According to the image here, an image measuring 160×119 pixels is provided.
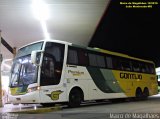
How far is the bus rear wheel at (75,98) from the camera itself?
13.8 meters

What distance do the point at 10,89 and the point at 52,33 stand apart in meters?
10.0

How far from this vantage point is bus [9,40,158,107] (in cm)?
1262

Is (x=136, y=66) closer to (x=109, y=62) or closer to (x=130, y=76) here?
(x=130, y=76)

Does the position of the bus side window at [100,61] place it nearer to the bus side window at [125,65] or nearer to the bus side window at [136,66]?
the bus side window at [125,65]

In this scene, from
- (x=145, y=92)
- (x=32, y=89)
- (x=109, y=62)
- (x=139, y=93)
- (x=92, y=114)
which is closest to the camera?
(x=92, y=114)

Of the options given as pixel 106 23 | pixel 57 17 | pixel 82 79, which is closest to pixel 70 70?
pixel 82 79

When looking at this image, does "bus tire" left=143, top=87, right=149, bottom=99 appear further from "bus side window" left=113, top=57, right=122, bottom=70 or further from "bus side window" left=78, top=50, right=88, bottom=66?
"bus side window" left=78, top=50, right=88, bottom=66

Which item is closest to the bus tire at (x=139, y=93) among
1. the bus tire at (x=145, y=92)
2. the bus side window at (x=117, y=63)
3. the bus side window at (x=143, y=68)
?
the bus tire at (x=145, y=92)

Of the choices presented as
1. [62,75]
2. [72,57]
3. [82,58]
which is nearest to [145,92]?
[82,58]

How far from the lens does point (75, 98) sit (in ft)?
46.1

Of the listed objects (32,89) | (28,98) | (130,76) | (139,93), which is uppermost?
(130,76)

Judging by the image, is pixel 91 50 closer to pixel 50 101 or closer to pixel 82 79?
pixel 82 79

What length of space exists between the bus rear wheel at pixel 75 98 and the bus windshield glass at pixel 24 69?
6.99 ft

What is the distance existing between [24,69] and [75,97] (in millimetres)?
2708
